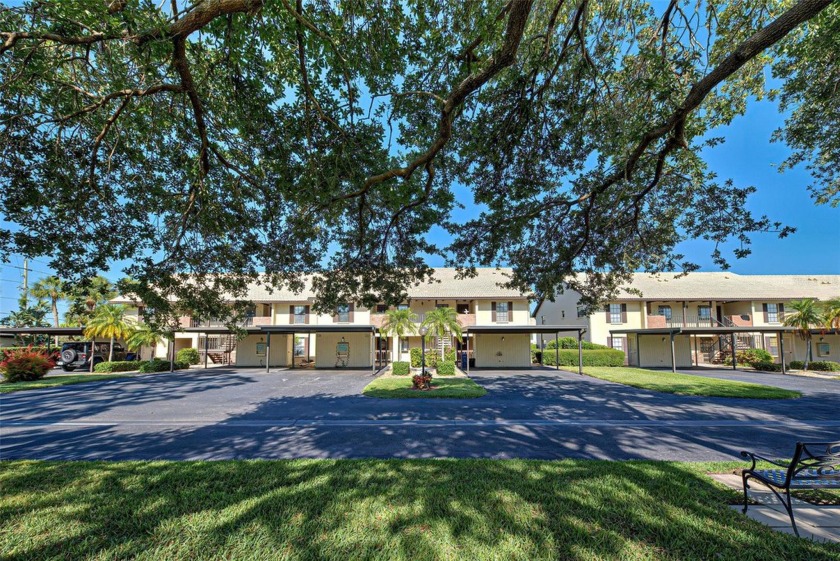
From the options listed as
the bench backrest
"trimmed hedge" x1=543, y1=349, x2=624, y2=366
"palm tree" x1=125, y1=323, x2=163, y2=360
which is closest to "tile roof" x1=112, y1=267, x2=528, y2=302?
"palm tree" x1=125, y1=323, x2=163, y2=360

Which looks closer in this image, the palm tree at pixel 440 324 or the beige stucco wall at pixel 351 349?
the palm tree at pixel 440 324

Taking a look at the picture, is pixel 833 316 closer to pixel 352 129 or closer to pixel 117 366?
pixel 352 129

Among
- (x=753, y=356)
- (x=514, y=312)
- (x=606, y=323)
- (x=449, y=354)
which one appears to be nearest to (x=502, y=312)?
(x=514, y=312)

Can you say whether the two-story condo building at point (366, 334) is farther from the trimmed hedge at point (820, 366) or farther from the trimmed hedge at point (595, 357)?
the trimmed hedge at point (820, 366)

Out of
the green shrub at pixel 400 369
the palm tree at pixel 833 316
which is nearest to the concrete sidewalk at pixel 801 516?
the green shrub at pixel 400 369

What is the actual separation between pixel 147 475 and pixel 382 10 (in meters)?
7.64

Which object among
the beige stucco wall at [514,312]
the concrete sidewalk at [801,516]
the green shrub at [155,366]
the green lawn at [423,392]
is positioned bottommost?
the green shrub at [155,366]

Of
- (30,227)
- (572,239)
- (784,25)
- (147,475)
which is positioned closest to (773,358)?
(572,239)

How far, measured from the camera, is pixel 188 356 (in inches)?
1086

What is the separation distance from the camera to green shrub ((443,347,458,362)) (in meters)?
23.9

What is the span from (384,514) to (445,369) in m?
18.0

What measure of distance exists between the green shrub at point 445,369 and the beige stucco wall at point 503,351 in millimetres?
4795

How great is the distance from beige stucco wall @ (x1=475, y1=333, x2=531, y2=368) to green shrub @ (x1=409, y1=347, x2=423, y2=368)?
4.31 m

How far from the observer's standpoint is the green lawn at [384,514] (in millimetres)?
3148
